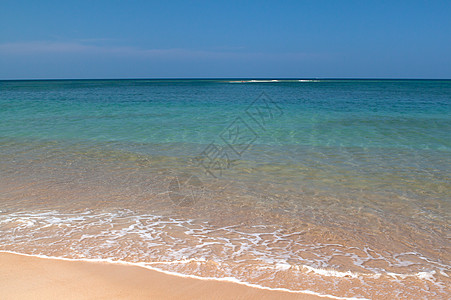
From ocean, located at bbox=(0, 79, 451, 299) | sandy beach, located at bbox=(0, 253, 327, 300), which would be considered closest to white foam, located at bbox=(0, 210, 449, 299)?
ocean, located at bbox=(0, 79, 451, 299)

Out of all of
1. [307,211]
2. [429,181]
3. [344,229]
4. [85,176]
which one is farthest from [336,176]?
[85,176]

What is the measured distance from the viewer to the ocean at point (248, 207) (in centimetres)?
404

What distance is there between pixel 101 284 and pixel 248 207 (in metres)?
2.93

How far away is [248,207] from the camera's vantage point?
607 centimetres

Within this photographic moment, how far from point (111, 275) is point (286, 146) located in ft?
26.0

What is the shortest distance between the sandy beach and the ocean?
6.4 inches

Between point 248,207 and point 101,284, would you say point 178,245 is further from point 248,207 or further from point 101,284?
point 248,207

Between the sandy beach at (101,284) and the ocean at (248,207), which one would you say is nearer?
the sandy beach at (101,284)

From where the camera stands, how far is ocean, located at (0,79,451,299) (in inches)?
159

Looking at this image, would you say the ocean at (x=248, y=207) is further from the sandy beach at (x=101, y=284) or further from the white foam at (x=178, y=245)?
the sandy beach at (x=101, y=284)

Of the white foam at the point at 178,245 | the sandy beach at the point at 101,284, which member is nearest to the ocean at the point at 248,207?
the white foam at the point at 178,245

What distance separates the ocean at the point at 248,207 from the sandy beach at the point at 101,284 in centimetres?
16

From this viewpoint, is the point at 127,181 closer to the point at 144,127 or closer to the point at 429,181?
the point at 429,181

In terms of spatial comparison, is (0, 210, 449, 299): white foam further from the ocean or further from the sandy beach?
the sandy beach
